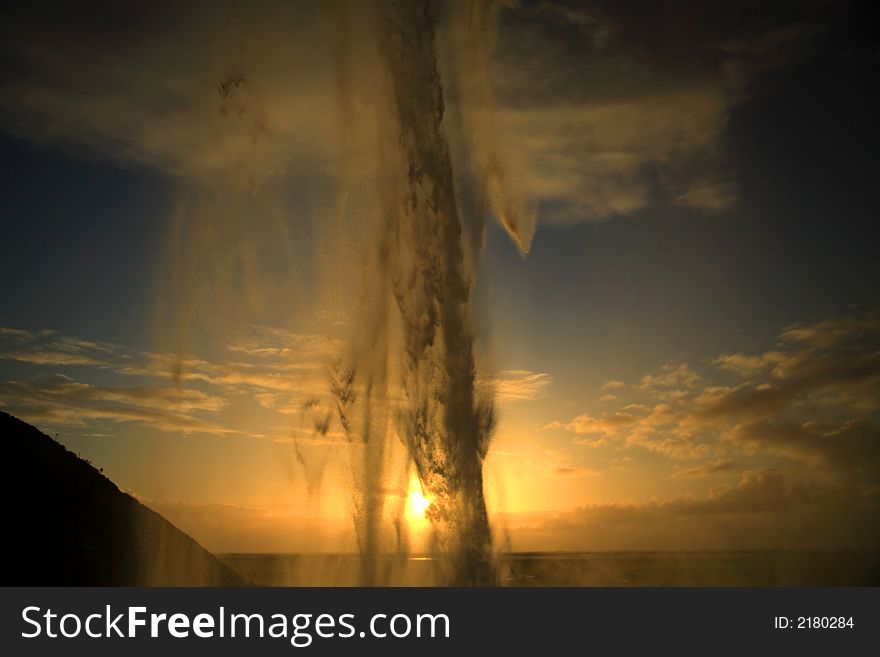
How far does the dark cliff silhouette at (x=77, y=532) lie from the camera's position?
37938 millimetres

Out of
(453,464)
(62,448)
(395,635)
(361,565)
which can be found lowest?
(395,635)

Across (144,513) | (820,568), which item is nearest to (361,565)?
(144,513)

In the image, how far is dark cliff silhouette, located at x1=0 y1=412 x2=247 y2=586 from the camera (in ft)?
124

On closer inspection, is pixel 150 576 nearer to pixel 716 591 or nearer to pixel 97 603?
pixel 97 603

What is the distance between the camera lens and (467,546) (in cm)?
3194

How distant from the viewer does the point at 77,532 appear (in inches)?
1609

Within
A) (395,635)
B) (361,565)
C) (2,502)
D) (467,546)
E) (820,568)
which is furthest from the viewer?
(820,568)

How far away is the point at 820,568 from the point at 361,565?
51.8m

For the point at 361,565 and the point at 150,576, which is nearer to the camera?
the point at 361,565

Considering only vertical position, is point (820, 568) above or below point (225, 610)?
above

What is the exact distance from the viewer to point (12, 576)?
36.1m

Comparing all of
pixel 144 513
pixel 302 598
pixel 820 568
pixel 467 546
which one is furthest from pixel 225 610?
pixel 820 568

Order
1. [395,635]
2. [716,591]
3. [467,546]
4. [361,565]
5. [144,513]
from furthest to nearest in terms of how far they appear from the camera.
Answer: [144,513], [361,565], [467,546], [716,591], [395,635]

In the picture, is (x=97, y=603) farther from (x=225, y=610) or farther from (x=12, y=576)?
(x=12, y=576)
